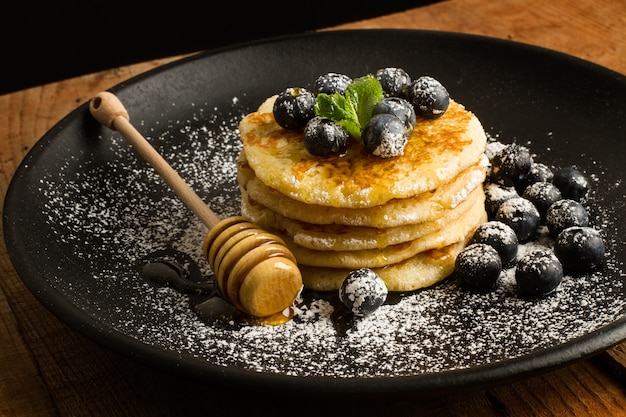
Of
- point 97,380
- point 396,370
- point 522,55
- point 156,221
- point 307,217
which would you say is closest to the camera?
point 396,370

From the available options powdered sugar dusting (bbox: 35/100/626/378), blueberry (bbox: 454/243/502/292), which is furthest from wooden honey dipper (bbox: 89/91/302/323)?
blueberry (bbox: 454/243/502/292)

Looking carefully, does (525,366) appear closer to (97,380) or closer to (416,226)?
(416,226)

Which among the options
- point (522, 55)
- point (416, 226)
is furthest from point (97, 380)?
point (522, 55)

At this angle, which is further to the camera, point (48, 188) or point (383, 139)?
point (48, 188)

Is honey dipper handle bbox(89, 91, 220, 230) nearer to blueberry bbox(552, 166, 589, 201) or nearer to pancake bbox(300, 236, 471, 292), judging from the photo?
pancake bbox(300, 236, 471, 292)

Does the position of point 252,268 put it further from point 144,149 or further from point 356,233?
point 144,149

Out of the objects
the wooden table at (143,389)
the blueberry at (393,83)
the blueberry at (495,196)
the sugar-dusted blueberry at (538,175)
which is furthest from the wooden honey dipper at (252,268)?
the sugar-dusted blueberry at (538,175)

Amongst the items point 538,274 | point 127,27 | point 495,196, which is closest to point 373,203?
point 538,274
